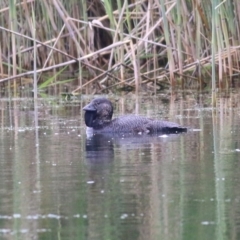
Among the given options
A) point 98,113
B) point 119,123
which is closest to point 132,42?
point 98,113

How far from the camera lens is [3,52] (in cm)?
1508

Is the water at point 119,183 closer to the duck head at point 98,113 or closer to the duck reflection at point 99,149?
the duck reflection at point 99,149

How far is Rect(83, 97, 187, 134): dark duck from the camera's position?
9109 mm

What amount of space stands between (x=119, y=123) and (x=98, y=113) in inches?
12.9

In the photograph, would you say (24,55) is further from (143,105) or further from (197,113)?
(197,113)

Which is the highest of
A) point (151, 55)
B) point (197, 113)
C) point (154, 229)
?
point (151, 55)

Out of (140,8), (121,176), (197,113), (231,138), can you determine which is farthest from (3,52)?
(121,176)

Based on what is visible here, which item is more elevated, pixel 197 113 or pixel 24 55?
pixel 24 55

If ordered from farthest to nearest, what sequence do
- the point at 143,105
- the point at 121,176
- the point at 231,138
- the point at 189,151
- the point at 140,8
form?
1. the point at 140,8
2. the point at 143,105
3. the point at 231,138
4. the point at 189,151
5. the point at 121,176

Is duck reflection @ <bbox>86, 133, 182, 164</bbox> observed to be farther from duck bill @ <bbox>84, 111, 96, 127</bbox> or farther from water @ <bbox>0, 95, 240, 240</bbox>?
duck bill @ <bbox>84, 111, 96, 127</bbox>

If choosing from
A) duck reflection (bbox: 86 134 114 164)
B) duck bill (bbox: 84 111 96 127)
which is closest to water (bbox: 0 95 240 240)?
duck reflection (bbox: 86 134 114 164)

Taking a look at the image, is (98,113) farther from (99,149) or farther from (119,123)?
(99,149)

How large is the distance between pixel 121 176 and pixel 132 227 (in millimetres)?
1541

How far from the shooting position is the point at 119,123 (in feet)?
31.0
